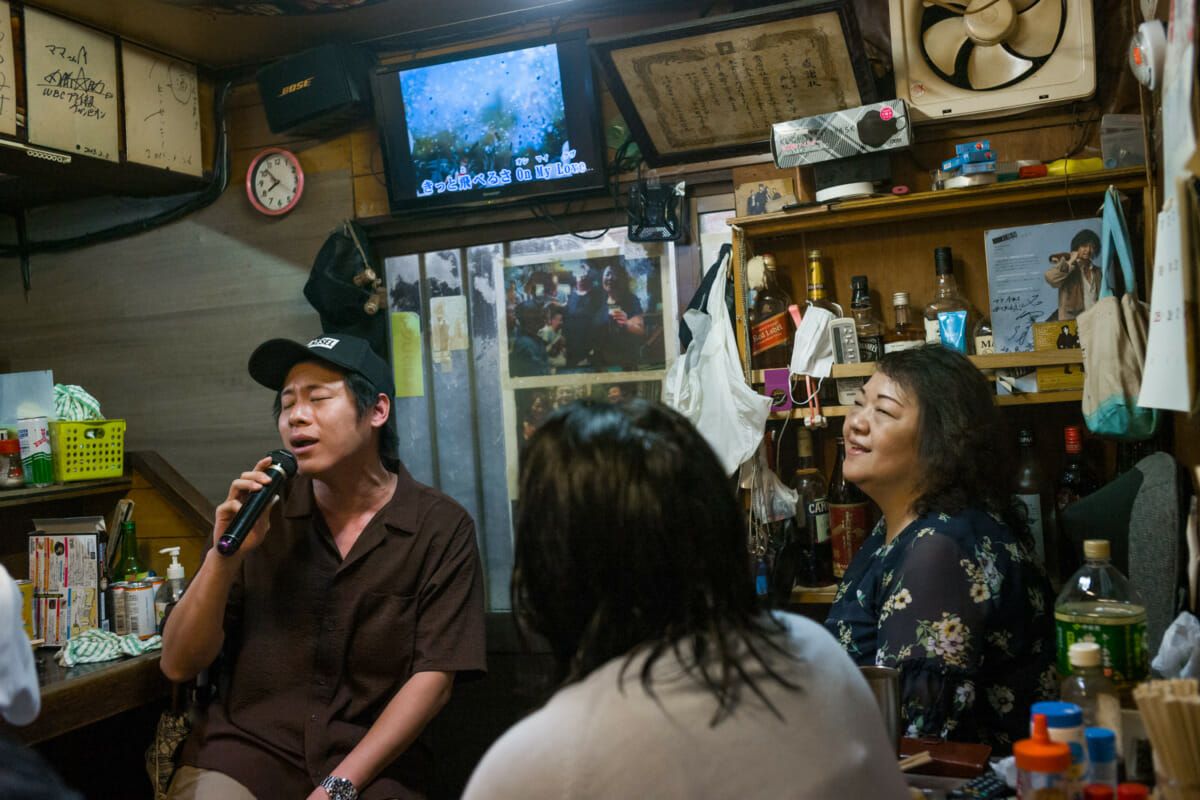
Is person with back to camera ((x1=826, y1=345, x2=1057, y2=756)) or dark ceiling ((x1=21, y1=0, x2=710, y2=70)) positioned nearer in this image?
person with back to camera ((x1=826, y1=345, x2=1057, y2=756))

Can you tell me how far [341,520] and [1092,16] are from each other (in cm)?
226

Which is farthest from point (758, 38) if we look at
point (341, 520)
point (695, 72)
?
point (341, 520)

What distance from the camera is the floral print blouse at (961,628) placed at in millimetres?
1590

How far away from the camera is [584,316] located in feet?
10.0

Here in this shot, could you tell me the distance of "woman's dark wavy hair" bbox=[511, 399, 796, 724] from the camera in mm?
943

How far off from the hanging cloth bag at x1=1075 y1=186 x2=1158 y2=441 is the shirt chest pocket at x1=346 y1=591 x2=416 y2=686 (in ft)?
5.09

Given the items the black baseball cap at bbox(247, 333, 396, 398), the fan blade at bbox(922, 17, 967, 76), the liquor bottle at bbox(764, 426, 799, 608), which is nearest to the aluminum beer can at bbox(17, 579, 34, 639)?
the black baseball cap at bbox(247, 333, 396, 398)

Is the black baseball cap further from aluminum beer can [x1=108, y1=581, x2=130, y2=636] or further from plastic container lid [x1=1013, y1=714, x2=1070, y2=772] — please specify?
plastic container lid [x1=1013, y1=714, x2=1070, y2=772]

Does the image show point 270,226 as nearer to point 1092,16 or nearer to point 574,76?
point 574,76

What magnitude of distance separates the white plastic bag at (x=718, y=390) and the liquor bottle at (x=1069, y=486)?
76cm

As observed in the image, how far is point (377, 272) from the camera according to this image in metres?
3.26

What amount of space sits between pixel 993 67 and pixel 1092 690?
183 centimetres

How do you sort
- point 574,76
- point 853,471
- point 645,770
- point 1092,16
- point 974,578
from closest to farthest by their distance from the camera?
point 645,770, point 974,578, point 853,471, point 1092,16, point 574,76

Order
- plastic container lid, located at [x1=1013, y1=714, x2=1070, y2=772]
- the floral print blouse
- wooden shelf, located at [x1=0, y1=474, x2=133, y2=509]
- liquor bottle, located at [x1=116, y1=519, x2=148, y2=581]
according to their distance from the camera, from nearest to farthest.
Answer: plastic container lid, located at [x1=1013, y1=714, x2=1070, y2=772], the floral print blouse, wooden shelf, located at [x1=0, y1=474, x2=133, y2=509], liquor bottle, located at [x1=116, y1=519, x2=148, y2=581]
